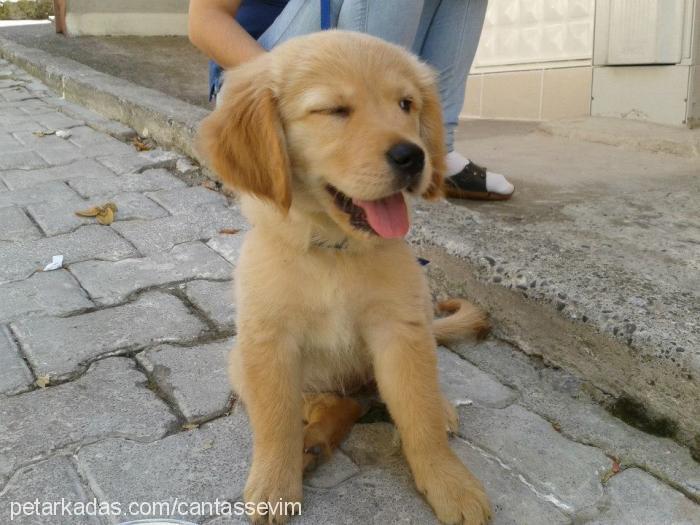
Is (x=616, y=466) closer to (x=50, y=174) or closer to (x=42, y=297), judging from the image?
(x=42, y=297)

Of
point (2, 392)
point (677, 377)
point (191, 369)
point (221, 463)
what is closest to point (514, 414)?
point (677, 377)

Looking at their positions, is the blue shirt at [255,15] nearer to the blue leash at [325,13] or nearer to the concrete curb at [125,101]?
the blue leash at [325,13]

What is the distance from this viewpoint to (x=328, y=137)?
156 centimetres

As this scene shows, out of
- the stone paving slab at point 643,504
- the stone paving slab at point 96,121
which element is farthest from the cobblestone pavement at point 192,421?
the stone paving slab at point 96,121

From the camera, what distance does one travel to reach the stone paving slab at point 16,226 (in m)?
3.02

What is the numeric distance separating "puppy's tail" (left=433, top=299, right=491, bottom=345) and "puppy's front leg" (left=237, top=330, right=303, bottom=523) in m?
0.64

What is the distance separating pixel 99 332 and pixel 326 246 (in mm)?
971

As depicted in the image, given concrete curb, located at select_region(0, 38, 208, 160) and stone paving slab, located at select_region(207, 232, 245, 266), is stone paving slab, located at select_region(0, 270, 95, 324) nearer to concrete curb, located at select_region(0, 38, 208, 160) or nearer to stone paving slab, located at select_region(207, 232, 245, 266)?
stone paving slab, located at select_region(207, 232, 245, 266)

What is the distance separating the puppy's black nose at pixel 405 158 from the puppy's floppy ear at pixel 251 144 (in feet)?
0.82

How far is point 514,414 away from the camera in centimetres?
179

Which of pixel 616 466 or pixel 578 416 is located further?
pixel 578 416

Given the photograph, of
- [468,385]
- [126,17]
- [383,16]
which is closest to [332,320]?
[468,385]

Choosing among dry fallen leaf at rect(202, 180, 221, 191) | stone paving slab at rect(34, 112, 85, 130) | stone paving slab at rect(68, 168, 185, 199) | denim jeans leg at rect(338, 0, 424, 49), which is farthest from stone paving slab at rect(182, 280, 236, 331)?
stone paving slab at rect(34, 112, 85, 130)

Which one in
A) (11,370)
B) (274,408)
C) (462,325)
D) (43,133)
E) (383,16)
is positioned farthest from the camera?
(43,133)
